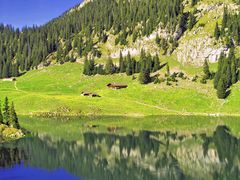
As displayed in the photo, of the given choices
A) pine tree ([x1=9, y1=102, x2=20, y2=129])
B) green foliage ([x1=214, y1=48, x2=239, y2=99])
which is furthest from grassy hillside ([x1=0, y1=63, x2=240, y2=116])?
pine tree ([x1=9, y1=102, x2=20, y2=129])

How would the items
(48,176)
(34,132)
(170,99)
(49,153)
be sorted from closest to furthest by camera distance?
1. (48,176)
2. (49,153)
3. (34,132)
4. (170,99)

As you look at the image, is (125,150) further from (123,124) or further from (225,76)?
(225,76)

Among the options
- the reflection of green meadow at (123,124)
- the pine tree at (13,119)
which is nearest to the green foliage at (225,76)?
the reflection of green meadow at (123,124)

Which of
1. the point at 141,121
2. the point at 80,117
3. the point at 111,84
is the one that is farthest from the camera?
the point at 111,84

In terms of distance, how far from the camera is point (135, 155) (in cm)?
8356

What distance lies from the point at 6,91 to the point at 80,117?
212 feet

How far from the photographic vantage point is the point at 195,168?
7100 cm

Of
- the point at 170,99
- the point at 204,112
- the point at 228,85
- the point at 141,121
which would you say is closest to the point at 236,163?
the point at 141,121

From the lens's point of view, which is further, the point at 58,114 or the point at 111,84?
the point at 111,84

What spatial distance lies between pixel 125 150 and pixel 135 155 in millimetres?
5269

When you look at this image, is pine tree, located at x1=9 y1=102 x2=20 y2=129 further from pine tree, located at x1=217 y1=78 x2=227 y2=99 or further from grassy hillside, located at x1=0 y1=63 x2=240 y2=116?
pine tree, located at x1=217 y1=78 x2=227 y2=99

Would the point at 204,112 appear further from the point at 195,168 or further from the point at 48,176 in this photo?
the point at 48,176

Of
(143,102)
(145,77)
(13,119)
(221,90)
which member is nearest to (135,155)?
(13,119)

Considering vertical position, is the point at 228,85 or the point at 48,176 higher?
the point at 228,85
